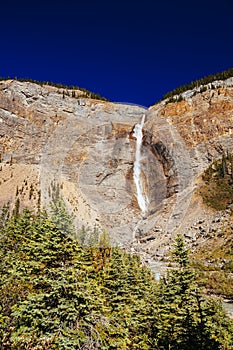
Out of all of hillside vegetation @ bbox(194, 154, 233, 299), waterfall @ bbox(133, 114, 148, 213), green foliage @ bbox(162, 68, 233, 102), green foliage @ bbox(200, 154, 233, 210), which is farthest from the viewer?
green foliage @ bbox(162, 68, 233, 102)

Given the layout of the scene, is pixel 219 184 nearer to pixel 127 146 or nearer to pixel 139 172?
pixel 139 172

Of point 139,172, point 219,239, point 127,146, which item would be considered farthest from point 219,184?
point 127,146

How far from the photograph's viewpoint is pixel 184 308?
739 centimetres

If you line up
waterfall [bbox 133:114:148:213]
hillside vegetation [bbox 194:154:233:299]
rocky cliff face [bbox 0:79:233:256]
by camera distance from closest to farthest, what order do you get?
hillside vegetation [bbox 194:154:233:299], rocky cliff face [bbox 0:79:233:256], waterfall [bbox 133:114:148:213]

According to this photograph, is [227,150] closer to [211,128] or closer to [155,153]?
[211,128]

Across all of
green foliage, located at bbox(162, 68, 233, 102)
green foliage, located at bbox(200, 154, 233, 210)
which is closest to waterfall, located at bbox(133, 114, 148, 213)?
green foliage, located at bbox(162, 68, 233, 102)

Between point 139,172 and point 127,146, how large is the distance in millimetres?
6339

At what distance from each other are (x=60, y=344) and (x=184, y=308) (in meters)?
4.12

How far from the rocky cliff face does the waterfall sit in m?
0.76

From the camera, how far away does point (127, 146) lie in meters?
53.7

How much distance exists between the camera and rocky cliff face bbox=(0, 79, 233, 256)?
39.9 meters

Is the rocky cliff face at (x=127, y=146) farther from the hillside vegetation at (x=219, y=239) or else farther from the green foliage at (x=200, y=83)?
the green foliage at (x=200, y=83)

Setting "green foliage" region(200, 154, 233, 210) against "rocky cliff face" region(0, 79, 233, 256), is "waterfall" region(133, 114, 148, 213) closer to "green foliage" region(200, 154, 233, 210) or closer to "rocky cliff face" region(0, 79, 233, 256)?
"rocky cliff face" region(0, 79, 233, 256)

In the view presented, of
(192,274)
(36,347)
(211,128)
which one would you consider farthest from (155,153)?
(36,347)
